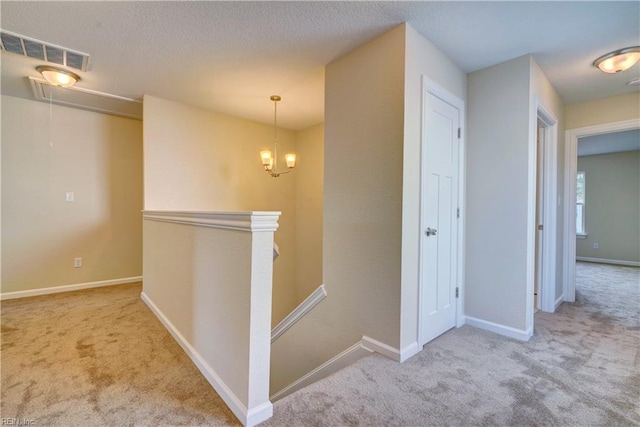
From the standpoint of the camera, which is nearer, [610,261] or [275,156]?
[275,156]

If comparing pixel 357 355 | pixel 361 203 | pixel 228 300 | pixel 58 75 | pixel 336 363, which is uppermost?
pixel 58 75

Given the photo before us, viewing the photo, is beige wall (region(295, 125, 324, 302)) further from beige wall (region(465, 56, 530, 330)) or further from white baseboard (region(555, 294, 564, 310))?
white baseboard (region(555, 294, 564, 310))

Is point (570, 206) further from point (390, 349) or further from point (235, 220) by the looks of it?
point (235, 220)

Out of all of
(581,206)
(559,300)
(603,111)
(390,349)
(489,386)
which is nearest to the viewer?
(489,386)

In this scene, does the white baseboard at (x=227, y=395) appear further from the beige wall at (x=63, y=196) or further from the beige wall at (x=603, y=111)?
the beige wall at (x=603, y=111)

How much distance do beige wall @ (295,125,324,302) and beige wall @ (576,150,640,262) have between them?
6.02 meters

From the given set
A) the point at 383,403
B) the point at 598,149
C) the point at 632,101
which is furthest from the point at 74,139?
the point at 598,149

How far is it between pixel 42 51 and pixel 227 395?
9.91 feet

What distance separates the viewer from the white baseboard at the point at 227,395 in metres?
1.42

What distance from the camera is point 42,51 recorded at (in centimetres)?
236

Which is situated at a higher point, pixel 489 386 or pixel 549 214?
pixel 549 214

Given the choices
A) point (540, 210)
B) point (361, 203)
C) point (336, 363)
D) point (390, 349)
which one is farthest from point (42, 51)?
point (540, 210)

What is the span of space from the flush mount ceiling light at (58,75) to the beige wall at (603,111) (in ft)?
17.6

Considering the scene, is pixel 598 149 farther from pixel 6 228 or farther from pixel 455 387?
pixel 6 228
